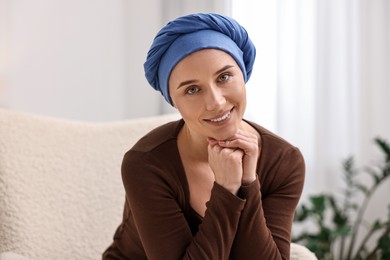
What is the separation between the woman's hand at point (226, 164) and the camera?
1.30 metres

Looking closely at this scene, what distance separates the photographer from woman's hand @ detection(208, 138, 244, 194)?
4.28ft

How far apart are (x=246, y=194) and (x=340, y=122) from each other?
1.70 m

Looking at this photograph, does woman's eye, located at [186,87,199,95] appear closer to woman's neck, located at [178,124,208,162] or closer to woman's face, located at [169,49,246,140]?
woman's face, located at [169,49,246,140]

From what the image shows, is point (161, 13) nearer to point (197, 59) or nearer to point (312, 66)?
point (312, 66)

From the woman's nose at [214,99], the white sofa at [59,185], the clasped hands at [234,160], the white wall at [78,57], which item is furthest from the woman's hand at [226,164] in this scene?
the white wall at [78,57]

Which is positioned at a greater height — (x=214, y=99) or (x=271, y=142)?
(x=214, y=99)

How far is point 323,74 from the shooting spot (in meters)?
2.88

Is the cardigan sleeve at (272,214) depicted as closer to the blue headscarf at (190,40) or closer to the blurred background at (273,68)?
the blue headscarf at (190,40)

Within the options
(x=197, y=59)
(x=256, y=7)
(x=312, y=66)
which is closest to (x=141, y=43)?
(x=256, y=7)

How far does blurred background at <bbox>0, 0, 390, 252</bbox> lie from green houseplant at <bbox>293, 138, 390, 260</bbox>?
13 cm

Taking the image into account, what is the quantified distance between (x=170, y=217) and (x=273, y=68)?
1564 millimetres

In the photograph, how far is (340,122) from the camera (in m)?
2.92

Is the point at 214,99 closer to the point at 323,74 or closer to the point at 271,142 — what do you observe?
the point at 271,142

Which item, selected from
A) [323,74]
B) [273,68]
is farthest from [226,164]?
[323,74]
